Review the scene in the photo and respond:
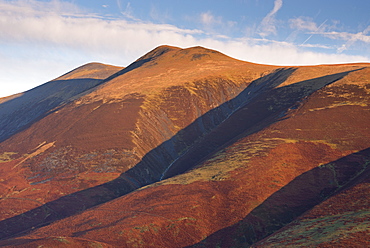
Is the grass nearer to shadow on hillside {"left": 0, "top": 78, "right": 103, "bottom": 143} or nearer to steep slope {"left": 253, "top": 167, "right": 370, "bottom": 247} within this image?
shadow on hillside {"left": 0, "top": 78, "right": 103, "bottom": 143}

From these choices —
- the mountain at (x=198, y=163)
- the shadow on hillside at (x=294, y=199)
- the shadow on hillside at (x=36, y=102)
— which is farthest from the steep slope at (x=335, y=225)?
the shadow on hillside at (x=36, y=102)

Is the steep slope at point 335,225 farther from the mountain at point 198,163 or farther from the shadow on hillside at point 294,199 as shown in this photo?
the shadow on hillside at point 294,199

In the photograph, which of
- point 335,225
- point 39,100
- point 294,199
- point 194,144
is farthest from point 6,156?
point 39,100

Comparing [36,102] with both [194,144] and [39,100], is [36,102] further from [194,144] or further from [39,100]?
[194,144]

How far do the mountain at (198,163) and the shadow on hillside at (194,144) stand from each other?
348 mm

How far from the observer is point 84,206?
5972 centimetres

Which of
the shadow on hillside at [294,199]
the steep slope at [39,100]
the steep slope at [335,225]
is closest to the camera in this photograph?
the steep slope at [335,225]

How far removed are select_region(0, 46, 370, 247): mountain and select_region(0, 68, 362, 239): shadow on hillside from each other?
1.14ft

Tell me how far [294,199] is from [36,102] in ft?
499

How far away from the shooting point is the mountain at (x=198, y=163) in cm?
3759

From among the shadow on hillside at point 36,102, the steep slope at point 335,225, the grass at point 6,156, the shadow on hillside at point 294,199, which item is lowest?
the shadow on hillside at point 294,199

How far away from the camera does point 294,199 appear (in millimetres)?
42938

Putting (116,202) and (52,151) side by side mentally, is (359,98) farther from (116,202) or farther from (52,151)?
(52,151)

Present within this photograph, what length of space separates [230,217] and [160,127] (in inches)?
2043
